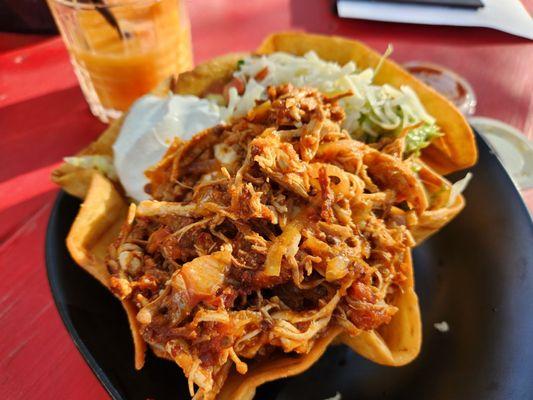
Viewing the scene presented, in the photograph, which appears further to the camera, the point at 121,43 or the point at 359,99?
the point at 121,43

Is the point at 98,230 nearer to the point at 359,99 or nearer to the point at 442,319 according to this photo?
the point at 359,99

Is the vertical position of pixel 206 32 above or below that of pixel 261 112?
below

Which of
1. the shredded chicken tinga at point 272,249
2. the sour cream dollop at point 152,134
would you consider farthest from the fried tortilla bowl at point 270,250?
the sour cream dollop at point 152,134

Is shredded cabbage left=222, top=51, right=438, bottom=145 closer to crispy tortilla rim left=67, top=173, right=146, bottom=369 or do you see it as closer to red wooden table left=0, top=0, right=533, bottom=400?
crispy tortilla rim left=67, top=173, right=146, bottom=369

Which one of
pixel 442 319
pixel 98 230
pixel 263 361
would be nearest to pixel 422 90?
pixel 442 319

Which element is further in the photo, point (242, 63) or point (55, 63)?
point (55, 63)

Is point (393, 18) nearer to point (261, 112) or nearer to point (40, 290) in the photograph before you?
point (261, 112)

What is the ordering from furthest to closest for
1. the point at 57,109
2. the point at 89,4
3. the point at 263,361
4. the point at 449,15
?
the point at 449,15 < the point at 57,109 < the point at 89,4 < the point at 263,361

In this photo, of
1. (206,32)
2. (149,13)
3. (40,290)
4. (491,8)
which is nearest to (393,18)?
(491,8)

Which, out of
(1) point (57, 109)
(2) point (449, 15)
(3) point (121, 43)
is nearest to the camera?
(3) point (121, 43)
